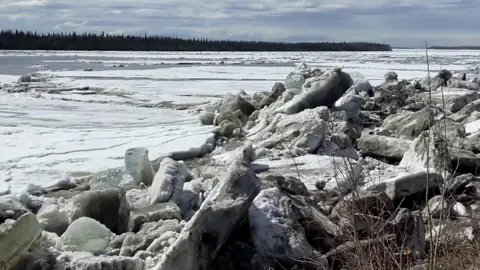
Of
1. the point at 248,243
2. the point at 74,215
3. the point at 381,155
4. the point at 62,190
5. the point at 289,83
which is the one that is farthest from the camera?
the point at 289,83

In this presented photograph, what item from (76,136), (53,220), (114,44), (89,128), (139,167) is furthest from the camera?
(114,44)

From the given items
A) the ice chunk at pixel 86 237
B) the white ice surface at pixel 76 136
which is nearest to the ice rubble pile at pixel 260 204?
the ice chunk at pixel 86 237

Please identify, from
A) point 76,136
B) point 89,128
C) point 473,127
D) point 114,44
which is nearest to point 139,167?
point 76,136

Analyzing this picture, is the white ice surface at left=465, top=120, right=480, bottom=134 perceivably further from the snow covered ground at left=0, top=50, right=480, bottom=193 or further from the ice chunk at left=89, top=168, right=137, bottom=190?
the ice chunk at left=89, top=168, right=137, bottom=190

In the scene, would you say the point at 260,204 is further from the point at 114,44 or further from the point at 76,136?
the point at 114,44

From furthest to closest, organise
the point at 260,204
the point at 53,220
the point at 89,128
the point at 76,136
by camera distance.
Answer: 1. the point at 89,128
2. the point at 76,136
3. the point at 53,220
4. the point at 260,204

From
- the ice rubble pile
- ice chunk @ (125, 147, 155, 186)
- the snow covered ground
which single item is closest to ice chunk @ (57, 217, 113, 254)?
the ice rubble pile

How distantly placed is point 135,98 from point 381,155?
29.4ft

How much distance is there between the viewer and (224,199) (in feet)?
12.9

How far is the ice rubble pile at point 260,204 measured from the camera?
3.64 metres

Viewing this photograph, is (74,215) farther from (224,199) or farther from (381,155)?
(381,155)

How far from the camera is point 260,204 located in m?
4.00

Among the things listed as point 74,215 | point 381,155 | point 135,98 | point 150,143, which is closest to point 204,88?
point 135,98

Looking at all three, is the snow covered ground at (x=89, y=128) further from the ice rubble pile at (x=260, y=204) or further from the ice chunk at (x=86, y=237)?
the ice chunk at (x=86, y=237)
